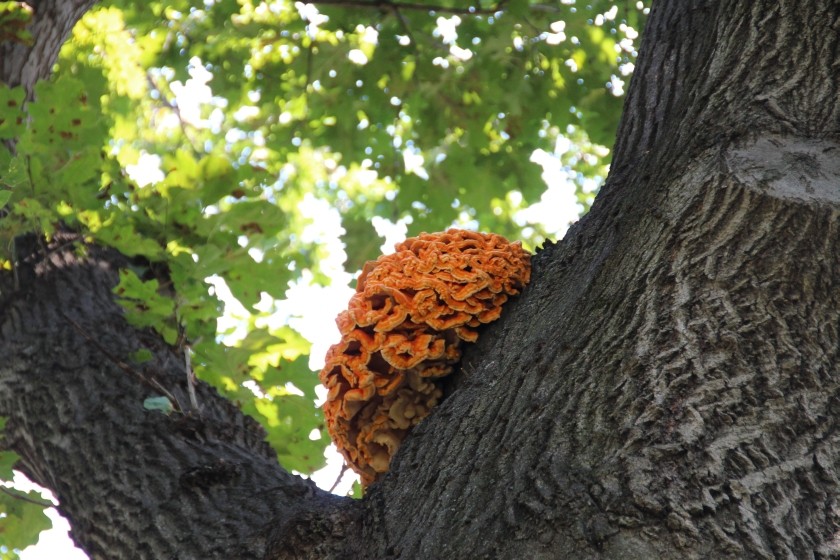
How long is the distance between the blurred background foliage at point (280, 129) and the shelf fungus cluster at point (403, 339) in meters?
0.99

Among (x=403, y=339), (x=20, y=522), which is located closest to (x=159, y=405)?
(x=403, y=339)

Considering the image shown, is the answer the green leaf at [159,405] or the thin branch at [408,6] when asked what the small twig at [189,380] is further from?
the thin branch at [408,6]

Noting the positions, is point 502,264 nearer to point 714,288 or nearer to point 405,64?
point 714,288

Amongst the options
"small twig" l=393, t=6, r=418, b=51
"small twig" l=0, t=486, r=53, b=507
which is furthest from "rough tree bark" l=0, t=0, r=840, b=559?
"small twig" l=393, t=6, r=418, b=51

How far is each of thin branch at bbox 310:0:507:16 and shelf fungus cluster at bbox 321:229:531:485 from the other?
2.88m

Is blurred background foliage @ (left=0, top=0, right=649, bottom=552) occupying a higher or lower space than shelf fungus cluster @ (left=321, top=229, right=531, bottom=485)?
higher

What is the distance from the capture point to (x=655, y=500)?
1479 mm

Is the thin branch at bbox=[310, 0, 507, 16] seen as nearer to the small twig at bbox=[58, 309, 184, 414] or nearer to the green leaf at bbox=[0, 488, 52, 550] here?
the small twig at bbox=[58, 309, 184, 414]

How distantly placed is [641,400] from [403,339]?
70cm

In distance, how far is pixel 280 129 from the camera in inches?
239

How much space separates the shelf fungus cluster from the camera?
7.17 ft

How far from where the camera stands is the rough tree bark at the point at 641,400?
4.99ft

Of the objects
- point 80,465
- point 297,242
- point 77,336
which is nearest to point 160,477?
point 80,465

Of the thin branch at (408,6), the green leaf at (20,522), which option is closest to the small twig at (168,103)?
the thin branch at (408,6)
